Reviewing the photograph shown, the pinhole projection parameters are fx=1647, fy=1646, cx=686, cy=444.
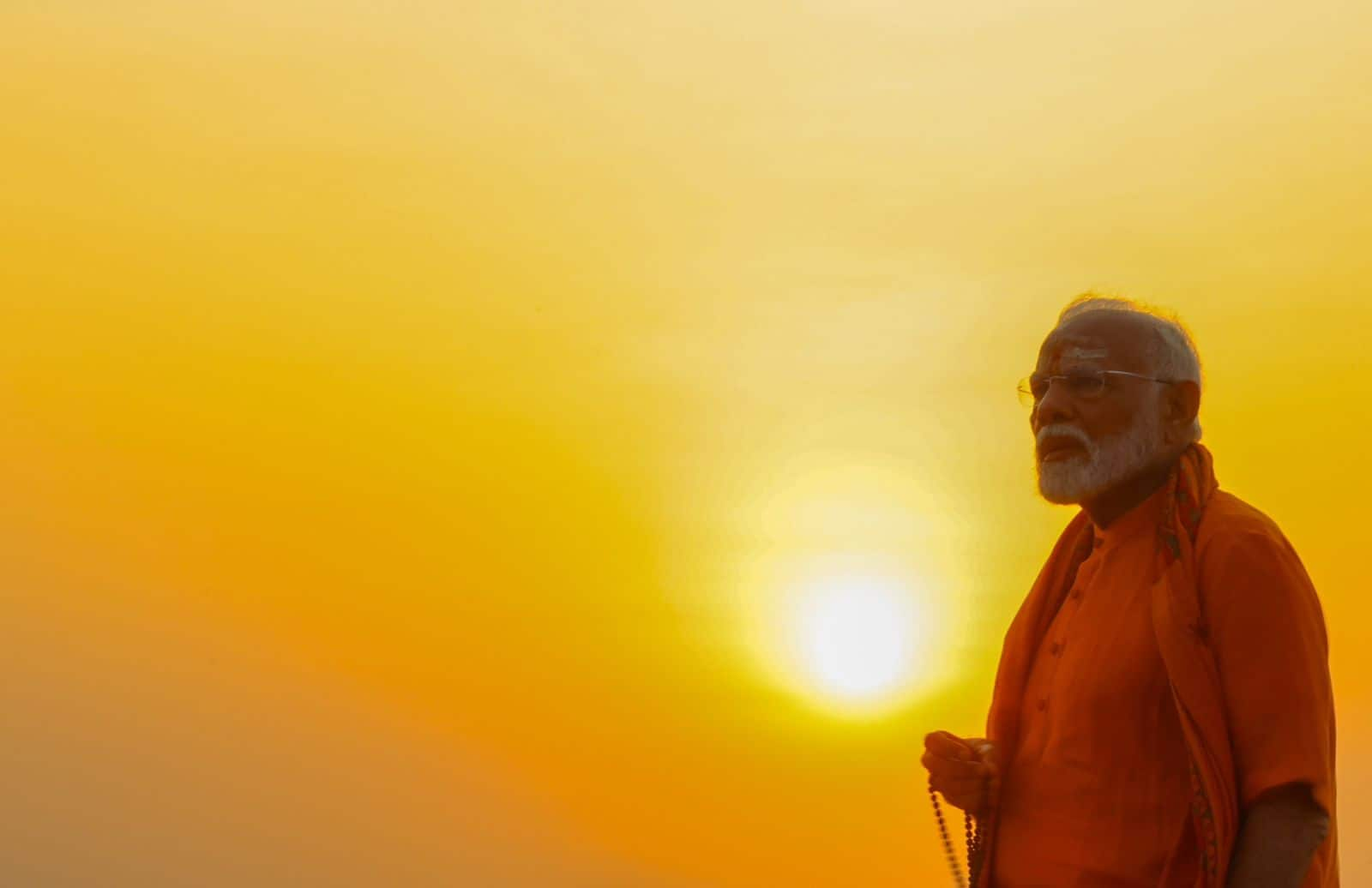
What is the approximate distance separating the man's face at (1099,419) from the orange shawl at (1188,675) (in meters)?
0.13

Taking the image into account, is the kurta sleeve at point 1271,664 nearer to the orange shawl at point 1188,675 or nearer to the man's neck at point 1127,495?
the orange shawl at point 1188,675

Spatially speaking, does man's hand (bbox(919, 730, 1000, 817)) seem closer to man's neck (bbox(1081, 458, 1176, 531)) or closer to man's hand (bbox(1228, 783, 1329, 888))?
man's neck (bbox(1081, 458, 1176, 531))

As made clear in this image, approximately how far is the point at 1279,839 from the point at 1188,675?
410 mm

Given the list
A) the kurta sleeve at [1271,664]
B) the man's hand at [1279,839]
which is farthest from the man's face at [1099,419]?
the man's hand at [1279,839]

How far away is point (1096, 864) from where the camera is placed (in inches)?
157

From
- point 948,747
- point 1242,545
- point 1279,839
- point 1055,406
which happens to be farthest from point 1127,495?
point 1279,839

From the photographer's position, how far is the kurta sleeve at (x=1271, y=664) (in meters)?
3.70

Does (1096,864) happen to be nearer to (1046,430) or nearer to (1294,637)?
(1294,637)

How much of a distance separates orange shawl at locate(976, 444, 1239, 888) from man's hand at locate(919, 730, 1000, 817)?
0.09m

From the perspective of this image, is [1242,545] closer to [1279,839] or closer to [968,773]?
[1279,839]

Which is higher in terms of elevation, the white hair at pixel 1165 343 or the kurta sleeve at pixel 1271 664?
the white hair at pixel 1165 343

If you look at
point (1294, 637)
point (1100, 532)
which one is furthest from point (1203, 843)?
point (1100, 532)

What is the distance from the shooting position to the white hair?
4355 millimetres

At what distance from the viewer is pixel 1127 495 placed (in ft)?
14.4
